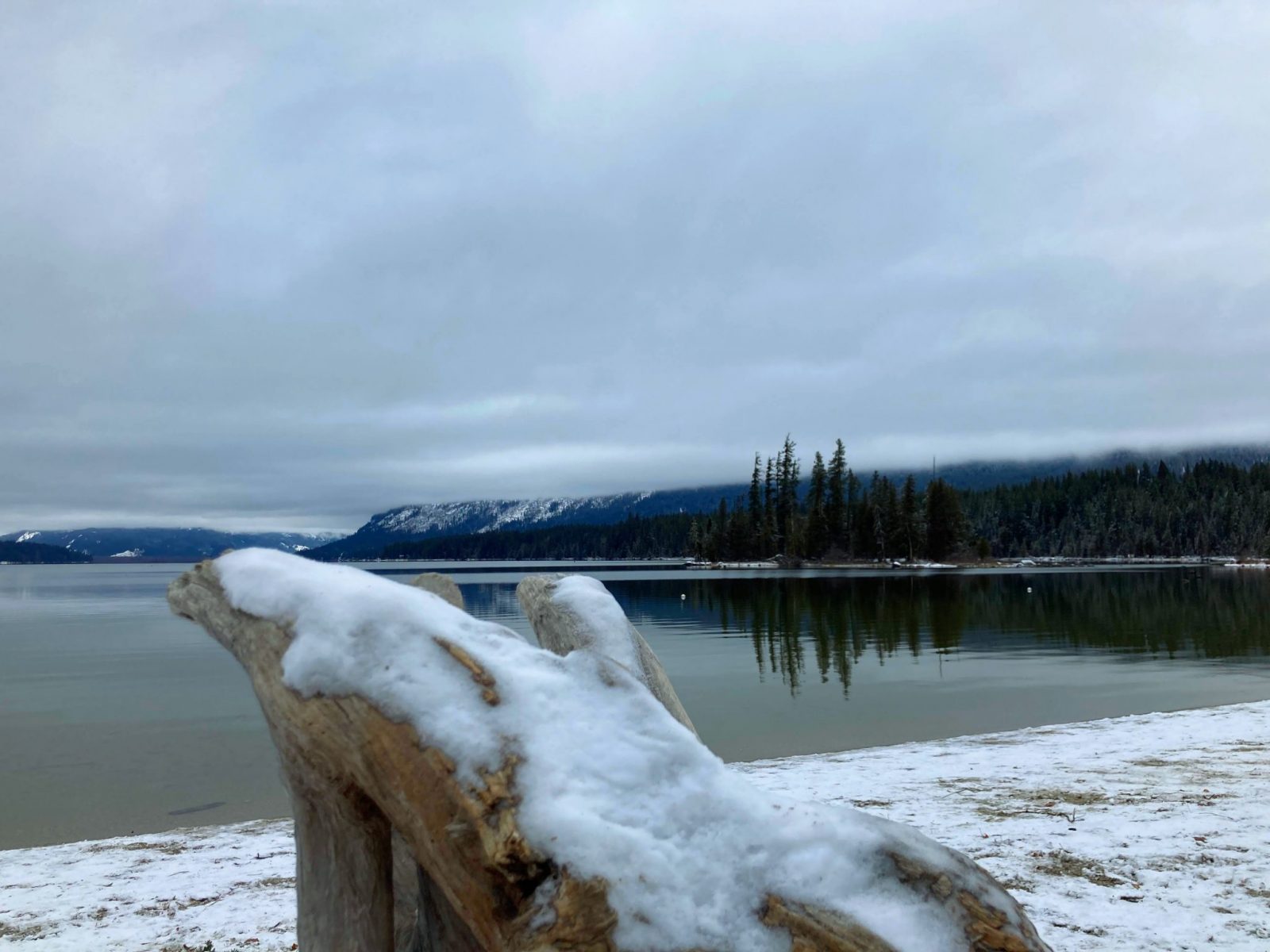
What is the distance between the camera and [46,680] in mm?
25531

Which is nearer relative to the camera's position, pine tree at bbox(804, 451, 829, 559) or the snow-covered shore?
the snow-covered shore

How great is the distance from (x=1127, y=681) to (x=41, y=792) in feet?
75.4

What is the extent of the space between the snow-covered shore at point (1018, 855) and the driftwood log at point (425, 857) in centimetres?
263

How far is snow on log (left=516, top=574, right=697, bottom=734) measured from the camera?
443cm

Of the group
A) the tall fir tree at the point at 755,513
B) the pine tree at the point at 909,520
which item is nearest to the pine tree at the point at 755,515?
the tall fir tree at the point at 755,513

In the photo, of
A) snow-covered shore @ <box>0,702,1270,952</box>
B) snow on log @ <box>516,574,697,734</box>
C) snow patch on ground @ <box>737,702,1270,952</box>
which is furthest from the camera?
snow-covered shore @ <box>0,702,1270,952</box>

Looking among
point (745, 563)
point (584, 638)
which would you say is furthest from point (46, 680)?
point (745, 563)

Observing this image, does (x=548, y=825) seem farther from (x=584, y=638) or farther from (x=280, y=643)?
(x=584, y=638)

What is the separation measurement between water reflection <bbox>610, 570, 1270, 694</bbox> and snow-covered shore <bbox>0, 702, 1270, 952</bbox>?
34.5ft

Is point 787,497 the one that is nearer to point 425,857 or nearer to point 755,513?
point 755,513

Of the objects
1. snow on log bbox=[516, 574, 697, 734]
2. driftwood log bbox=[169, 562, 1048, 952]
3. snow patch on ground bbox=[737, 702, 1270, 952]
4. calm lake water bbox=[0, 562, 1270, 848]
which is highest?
snow on log bbox=[516, 574, 697, 734]

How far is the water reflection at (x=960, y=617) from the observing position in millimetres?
28250

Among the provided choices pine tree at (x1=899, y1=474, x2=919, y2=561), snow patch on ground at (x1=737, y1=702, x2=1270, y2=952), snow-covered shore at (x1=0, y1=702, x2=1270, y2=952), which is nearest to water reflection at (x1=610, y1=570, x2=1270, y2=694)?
snow patch on ground at (x1=737, y1=702, x2=1270, y2=952)

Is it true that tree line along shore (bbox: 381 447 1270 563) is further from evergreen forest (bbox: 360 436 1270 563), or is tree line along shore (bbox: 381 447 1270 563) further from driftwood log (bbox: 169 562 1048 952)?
driftwood log (bbox: 169 562 1048 952)
